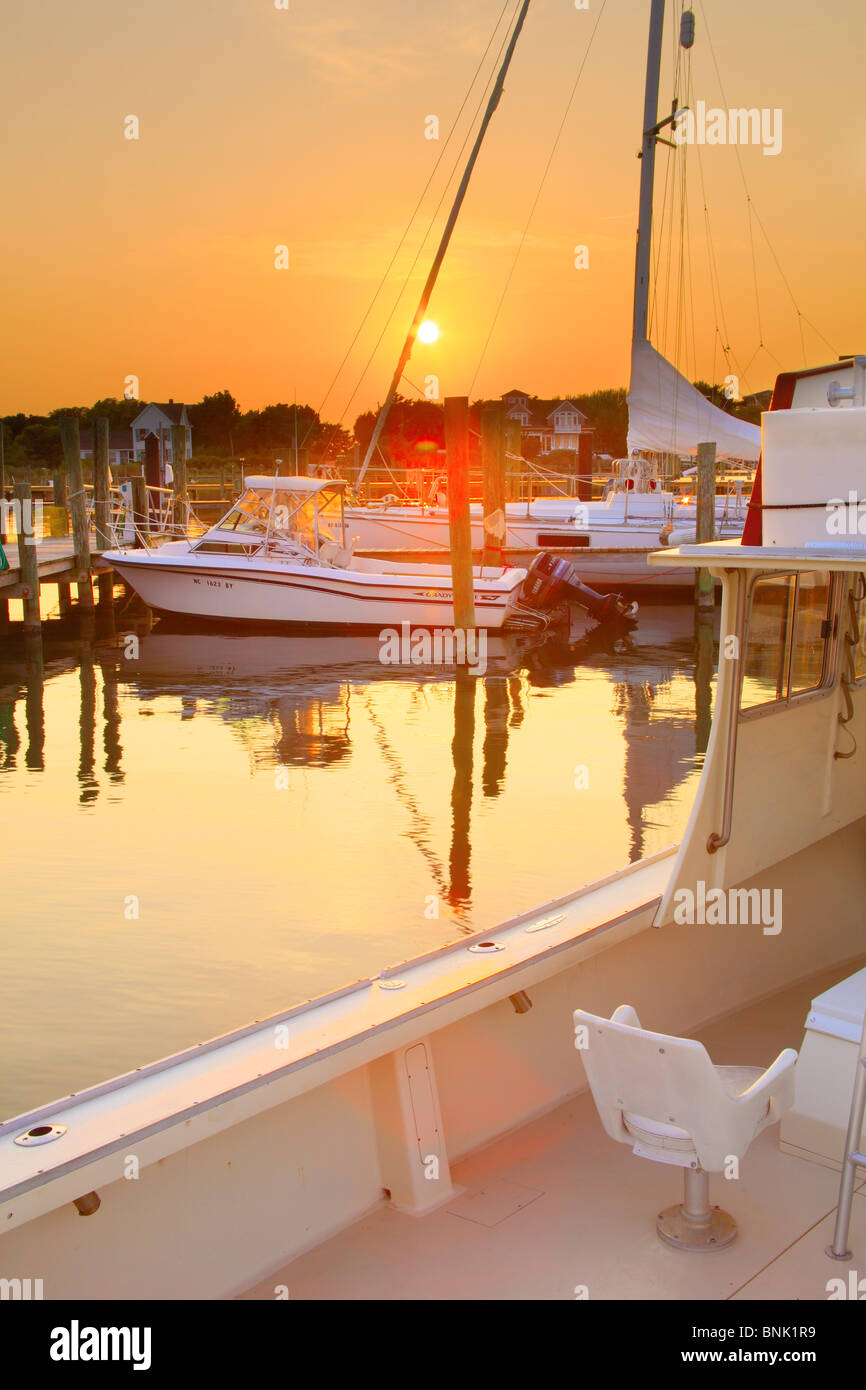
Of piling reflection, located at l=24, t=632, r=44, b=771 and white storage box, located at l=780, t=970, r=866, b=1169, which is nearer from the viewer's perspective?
white storage box, located at l=780, t=970, r=866, b=1169

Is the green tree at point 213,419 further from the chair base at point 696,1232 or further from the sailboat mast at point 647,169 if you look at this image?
the chair base at point 696,1232

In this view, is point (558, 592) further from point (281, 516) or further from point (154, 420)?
point (154, 420)

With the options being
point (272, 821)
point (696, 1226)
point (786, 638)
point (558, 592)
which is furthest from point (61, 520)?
point (696, 1226)

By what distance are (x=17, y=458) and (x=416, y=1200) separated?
261 feet

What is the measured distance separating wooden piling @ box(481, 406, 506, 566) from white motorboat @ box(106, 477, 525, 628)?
1.09 metres

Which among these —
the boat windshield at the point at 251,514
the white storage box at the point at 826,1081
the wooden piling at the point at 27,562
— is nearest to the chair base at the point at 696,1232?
the white storage box at the point at 826,1081

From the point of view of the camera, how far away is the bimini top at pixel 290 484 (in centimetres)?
2202

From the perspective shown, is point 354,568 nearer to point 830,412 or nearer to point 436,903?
point 436,903

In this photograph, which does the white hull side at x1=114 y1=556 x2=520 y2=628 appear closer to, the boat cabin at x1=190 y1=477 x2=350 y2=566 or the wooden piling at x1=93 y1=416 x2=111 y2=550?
the boat cabin at x1=190 y1=477 x2=350 y2=566

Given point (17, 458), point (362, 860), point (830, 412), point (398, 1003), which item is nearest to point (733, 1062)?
point (398, 1003)

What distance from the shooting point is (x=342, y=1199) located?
3814mm

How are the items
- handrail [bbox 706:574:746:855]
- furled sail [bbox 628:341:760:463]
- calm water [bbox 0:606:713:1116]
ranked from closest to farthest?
handrail [bbox 706:574:746:855] < calm water [bbox 0:606:713:1116] < furled sail [bbox 628:341:760:463]

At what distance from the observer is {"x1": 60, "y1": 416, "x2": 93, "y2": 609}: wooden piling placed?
23172 millimetres

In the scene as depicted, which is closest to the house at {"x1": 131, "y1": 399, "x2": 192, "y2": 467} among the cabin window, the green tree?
the green tree
